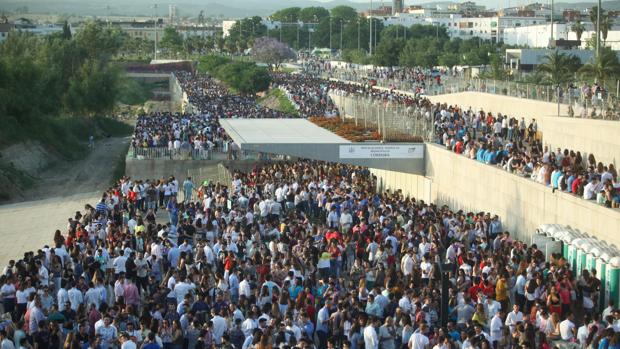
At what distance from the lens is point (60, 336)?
51.0ft

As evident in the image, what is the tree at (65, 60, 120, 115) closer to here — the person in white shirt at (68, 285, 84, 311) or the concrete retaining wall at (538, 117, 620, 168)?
the concrete retaining wall at (538, 117, 620, 168)

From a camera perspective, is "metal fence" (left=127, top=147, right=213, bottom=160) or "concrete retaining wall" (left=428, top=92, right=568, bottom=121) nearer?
"concrete retaining wall" (left=428, top=92, right=568, bottom=121)

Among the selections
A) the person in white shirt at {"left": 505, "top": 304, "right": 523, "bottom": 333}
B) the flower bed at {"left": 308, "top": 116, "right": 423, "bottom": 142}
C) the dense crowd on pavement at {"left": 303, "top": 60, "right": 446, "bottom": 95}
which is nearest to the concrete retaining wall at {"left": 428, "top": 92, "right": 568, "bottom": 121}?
the flower bed at {"left": 308, "top": 116, "right": 423, "bottom": 142}

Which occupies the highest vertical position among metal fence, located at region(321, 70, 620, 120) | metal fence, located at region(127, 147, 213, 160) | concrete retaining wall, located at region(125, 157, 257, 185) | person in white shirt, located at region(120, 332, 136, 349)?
metal fence, located at region(321, 70, 620, 120)

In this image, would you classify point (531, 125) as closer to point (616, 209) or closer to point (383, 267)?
point (616, 209)

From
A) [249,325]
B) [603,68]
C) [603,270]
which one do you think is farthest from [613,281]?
[603,68]

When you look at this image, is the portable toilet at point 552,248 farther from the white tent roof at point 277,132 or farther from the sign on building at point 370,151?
the white tent roof at point 277,132

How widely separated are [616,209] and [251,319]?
890 cm

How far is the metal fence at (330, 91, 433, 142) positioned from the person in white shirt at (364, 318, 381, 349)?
19753 millimetres

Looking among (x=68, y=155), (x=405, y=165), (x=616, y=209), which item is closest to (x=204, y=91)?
(x=68, y=155)

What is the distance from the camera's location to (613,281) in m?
19.0

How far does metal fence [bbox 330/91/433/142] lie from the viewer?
115 feet

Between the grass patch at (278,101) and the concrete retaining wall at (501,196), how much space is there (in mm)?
27720

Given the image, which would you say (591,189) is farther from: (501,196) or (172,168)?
(172,168)
